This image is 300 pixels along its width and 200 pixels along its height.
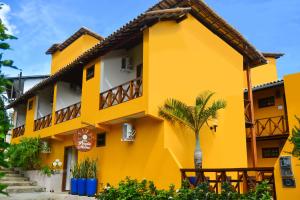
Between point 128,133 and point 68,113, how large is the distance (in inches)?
215

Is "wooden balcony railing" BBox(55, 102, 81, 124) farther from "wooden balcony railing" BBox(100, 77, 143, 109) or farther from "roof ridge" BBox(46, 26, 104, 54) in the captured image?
"roof ridge" BBox(46, 26, 104, 54)

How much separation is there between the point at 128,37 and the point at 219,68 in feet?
15.1

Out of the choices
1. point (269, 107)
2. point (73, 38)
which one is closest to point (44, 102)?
point (73, 38)

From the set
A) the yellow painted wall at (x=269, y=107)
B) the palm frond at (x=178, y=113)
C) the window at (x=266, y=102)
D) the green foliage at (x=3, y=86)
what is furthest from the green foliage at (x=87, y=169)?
the window at (x=266, y=102)

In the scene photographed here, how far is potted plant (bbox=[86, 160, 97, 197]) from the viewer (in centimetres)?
1354

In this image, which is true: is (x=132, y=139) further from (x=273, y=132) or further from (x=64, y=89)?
(x=273, y=132)

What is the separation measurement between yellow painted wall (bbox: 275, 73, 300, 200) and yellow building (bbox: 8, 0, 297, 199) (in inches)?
102

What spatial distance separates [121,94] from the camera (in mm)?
13109

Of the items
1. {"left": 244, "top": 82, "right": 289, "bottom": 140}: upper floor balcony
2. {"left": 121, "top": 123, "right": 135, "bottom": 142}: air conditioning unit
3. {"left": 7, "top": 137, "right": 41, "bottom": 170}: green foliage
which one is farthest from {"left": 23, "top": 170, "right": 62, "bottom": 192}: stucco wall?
{"left": 244, "top": 82, "right": 289, "bottom": 140}: upper floor balcony

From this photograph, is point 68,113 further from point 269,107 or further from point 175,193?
point 269,107

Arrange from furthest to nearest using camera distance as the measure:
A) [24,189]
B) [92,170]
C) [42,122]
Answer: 1. [42,122]
2. [24,189]
3. [92,170]

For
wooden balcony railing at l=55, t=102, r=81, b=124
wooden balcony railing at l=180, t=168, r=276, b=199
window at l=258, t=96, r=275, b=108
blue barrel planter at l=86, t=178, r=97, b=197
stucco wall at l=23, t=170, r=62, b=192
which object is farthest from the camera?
window at l=258, t=96, r=275, b=108

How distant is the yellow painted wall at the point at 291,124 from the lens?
7449 mm

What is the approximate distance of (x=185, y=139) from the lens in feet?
40.2
